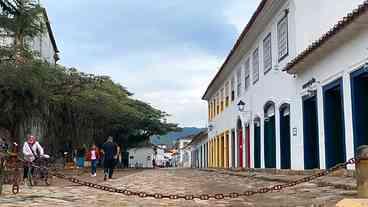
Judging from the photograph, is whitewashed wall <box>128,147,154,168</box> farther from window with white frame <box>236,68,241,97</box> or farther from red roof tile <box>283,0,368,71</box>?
red roof tile <box>283,0,368,71</box>

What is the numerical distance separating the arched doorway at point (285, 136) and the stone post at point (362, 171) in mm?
12286

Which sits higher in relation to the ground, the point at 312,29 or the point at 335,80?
the point at 312,29

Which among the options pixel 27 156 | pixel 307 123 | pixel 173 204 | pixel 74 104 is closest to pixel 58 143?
pixel 74 104

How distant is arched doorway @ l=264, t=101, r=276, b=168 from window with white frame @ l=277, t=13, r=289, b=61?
245 cm

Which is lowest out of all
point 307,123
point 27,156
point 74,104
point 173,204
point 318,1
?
point 173,204

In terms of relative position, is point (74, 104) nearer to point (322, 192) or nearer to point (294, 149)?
point (294, 149)

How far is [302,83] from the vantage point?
16.5m

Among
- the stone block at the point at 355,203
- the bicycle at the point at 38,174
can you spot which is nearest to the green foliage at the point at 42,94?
the bicycle at the point at 38,174

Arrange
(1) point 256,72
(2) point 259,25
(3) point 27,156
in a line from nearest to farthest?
(3) point 27,156 → (2) point 259,25 → (1) point 256,72

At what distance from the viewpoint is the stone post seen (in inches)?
229

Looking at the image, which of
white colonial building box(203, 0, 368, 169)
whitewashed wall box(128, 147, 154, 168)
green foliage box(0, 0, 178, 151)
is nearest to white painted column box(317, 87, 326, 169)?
white colonial building box(203, 0, 368, 169)

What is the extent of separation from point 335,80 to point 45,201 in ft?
25.6

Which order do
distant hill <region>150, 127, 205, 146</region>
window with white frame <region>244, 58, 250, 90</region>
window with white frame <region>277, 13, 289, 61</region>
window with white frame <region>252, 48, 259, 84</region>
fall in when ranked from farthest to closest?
1. distant hill <region>150, 127, 205, 146</region>
2. window with white frame <region>244, 58, 250, 90</region>
3. window with white frame <region>252, 48, 259, 84</region>
4. window with white frame <region>277, 13, 289, 61</region>

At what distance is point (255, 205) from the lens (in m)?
8.91
